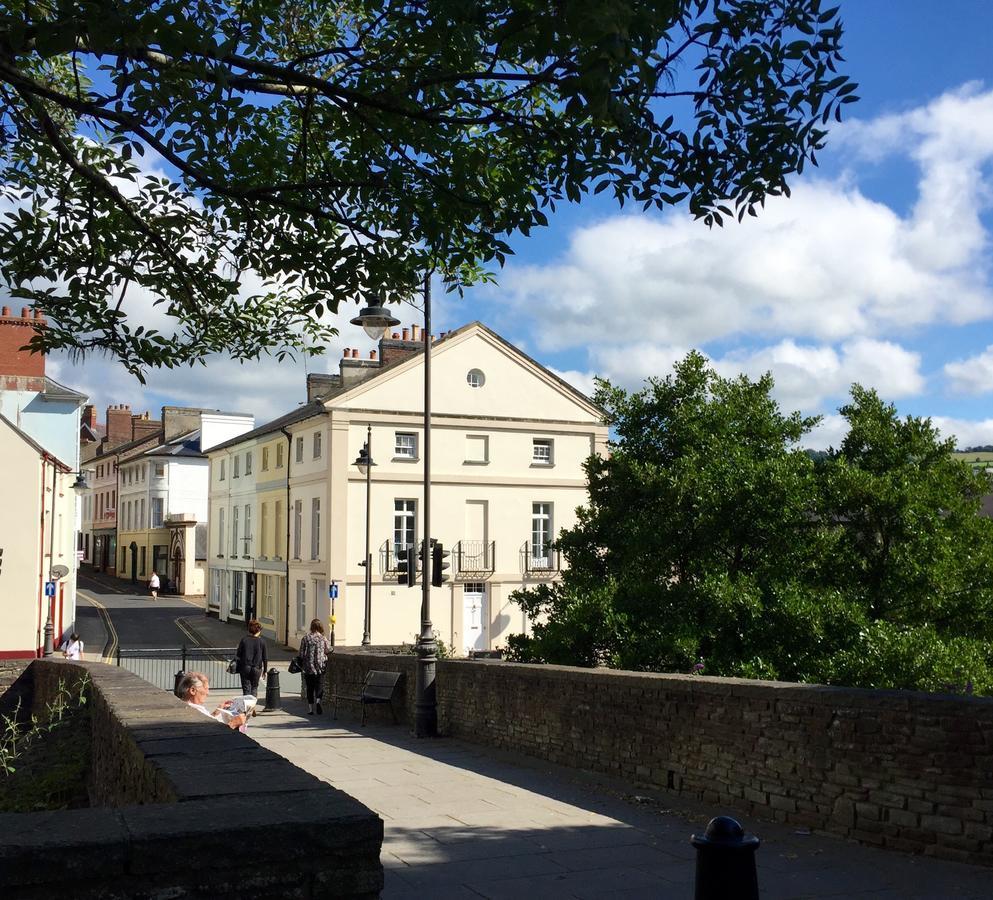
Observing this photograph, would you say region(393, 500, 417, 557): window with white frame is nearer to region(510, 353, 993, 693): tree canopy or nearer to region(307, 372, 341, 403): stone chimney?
region(307, 372, 341, 403): stone chimney

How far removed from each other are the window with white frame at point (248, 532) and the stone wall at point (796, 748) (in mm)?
40032

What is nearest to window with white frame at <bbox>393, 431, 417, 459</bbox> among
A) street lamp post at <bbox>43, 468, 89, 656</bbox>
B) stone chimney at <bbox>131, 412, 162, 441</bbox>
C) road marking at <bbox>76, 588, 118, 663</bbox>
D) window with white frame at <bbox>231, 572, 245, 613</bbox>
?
street lamp post at <bbox>43, 468, 89, 656</bbox>

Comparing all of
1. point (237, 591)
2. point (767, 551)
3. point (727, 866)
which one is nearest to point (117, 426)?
point (237, 591)

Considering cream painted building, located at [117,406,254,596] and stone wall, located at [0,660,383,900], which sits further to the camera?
cream painted building, located at [117,406,254,596]

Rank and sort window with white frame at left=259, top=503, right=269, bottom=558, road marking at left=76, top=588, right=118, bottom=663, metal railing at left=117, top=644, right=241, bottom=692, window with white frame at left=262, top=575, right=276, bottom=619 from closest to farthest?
metal railing at left=117, top=644, right=241, bottom=692 < road marking at left=76, top=588, right=118, bottom=663 < window with white frame at left=262, top=575, right=276, bottom=619 < window with white frame at left=259, top=503, right=269, bottom=558

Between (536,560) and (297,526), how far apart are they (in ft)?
33.2

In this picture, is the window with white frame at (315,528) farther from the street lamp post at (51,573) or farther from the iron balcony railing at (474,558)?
the street lamp post at (51,573)

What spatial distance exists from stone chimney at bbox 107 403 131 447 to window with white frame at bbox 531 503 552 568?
54.8 m

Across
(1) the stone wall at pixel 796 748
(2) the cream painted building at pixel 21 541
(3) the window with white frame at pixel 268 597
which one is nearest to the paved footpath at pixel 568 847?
(1) the stone wall at pixel 796 748

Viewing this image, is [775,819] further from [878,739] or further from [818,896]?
[818,896]

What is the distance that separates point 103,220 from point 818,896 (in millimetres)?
7134

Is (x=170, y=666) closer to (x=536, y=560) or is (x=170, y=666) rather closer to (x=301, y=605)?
(x=301, y=605)

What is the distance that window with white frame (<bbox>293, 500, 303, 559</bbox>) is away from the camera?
143 feet

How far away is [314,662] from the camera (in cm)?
2064
